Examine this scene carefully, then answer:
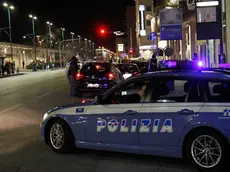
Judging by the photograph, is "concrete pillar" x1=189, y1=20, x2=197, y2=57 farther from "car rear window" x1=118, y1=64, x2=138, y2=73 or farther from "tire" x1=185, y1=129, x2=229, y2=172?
"tire" x1=185, y1=129, x2=229, y2=172

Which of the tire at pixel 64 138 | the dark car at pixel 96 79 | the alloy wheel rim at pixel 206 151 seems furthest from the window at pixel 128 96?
the dark car at pixel 96 79

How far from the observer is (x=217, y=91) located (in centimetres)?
600

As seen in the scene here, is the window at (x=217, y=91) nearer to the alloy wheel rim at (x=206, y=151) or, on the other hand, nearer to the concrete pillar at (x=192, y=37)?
the alloy wheel rim at (x=206, y=151)

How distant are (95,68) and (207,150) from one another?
12.1 m

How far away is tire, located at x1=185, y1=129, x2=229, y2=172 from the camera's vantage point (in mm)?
5641

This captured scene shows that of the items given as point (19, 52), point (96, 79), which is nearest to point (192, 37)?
point (96, 79)

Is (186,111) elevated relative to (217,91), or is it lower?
lower

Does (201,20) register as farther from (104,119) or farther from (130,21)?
(130,21)

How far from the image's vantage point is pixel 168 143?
19.8 feet

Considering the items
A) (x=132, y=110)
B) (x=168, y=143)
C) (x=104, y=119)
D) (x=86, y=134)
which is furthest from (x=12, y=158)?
(x=168, y=143)

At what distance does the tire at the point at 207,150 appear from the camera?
18.5 ft

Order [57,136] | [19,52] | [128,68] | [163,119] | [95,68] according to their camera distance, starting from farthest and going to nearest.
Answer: [19,52] → [128,68] → [95,68] → [57,136] → [163,119]

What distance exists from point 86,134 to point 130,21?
14855cm

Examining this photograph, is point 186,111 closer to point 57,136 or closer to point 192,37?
point 57,136
